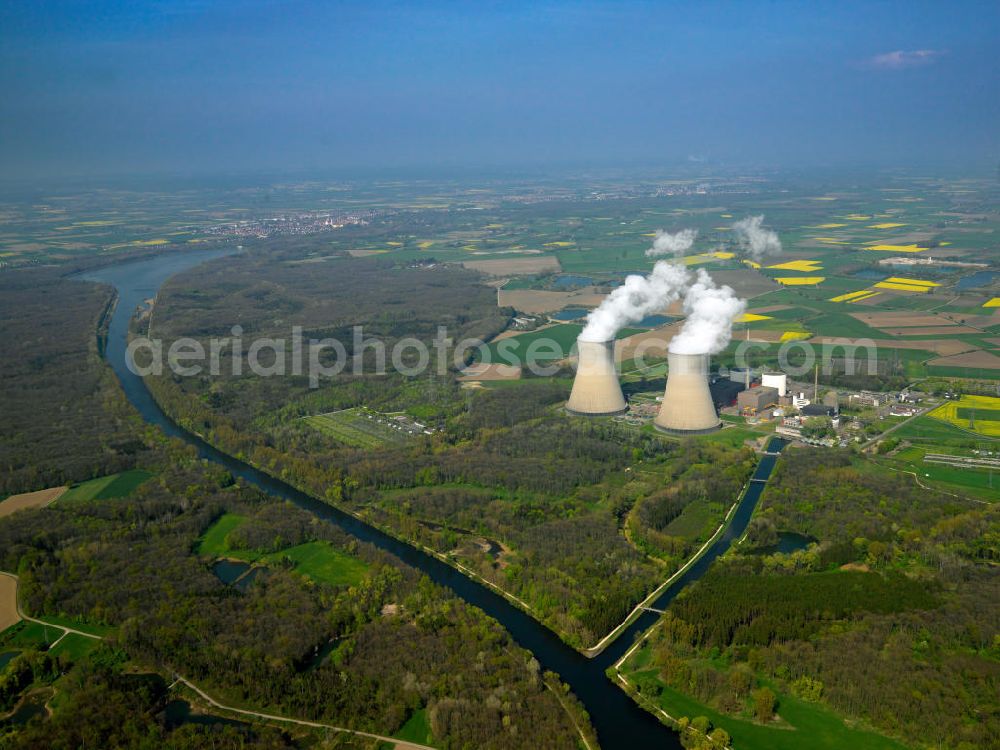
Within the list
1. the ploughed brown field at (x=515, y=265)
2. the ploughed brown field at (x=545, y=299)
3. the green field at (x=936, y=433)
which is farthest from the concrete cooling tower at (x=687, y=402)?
the ploughed brown field at (x=515, y=265)

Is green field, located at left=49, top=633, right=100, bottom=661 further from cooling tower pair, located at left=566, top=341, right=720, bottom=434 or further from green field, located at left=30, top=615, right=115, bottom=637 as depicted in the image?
cooling tower pair, located at left=566, top=341, right=720, bottom=434

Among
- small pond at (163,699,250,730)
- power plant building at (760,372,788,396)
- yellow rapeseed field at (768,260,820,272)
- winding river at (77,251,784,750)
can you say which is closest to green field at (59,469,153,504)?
winding river at (77,251,784,750)

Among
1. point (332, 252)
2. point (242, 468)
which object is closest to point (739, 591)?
point (242, 468)

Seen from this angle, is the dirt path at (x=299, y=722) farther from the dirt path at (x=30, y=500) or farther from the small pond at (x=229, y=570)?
the dirt path at (x=30, y=500)

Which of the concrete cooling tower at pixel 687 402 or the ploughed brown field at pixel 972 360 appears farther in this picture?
the ploughed brown field at pixel 972 360

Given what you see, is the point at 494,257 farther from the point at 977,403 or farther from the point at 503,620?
the point at 503,620

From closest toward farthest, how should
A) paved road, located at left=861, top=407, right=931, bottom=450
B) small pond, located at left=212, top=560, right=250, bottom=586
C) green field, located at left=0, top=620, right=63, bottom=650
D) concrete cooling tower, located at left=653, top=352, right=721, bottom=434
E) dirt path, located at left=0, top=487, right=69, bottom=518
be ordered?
green field, located at left=0, top=620, right=63, bottom=650 < small pond, located at left=212, top=560, right=250, bottom=586 < dirt path, located at left=0, top=487, right=69, bottom=518 < paved road, located at left=861, top=407, right=931, bottom=450 < concrete cooling tower, located at left=653, top=352, right=721, bottom=434
